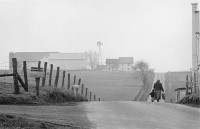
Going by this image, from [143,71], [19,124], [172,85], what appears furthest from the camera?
[143,71]

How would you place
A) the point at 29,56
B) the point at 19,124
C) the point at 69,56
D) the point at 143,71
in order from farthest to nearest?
the point at 29,56 → the point at 69,56 → the point at 143,71 → the point at 19,124

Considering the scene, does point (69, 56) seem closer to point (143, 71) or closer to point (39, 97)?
point (143, 71)

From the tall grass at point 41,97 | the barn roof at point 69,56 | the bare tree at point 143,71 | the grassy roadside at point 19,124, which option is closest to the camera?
the grassy roadside at point 19,124

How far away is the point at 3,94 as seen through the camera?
18594mm

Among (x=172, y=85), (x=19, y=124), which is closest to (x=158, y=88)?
(x=19, y=124)

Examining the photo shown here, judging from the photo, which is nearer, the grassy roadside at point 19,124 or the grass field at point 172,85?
the grassy roadside at point 19,124

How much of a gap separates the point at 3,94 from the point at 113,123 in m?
7.44

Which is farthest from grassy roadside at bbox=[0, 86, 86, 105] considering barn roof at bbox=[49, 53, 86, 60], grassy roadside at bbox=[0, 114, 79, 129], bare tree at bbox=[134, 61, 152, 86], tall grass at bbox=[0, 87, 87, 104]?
barn roof at bbox=[49, 53, 86, 60]

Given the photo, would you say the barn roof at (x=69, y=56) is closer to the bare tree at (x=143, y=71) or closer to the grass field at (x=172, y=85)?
the bare tree at (x=143, y=71)

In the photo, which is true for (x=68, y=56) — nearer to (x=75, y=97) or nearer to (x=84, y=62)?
(x=84, y=62)

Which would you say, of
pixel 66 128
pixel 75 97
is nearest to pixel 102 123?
pixel 66 128

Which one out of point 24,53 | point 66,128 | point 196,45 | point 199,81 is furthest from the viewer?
point 24,53

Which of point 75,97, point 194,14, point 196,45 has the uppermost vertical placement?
point 194,14

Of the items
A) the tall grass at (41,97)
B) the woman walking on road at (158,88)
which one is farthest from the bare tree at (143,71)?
the tall grass at (41,97)
